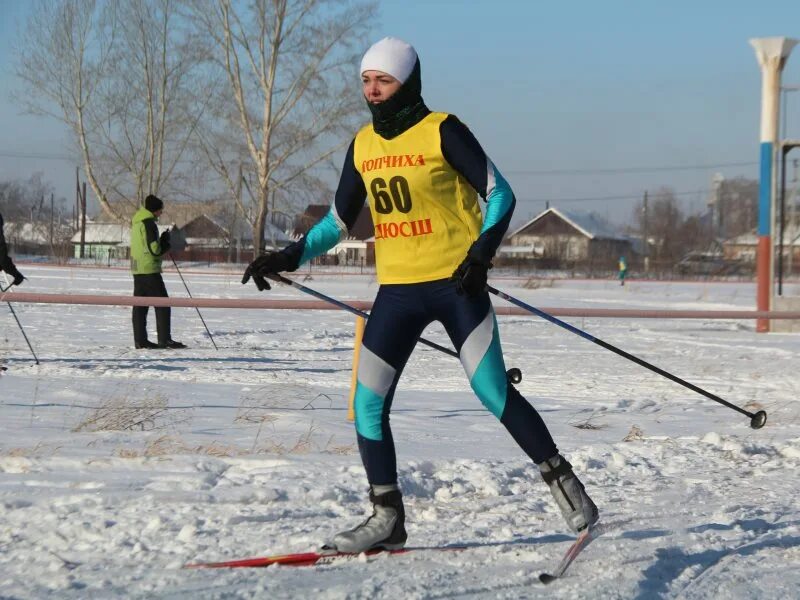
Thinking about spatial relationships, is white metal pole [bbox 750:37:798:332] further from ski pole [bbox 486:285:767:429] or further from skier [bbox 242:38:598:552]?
skier [bbox 242:38:598:552]

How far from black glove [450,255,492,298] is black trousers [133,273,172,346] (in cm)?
867

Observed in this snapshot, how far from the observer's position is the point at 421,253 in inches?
152

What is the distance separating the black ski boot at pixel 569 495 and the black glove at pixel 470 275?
0.70 m

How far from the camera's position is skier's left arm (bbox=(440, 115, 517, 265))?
12.3 ft

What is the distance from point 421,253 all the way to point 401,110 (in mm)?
511

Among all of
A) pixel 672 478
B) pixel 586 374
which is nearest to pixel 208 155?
pixel 586 374

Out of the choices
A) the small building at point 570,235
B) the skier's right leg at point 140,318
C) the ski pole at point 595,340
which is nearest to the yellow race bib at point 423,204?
the ski pole at point 595,340

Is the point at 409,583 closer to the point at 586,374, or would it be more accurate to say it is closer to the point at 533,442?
the point at 533,442

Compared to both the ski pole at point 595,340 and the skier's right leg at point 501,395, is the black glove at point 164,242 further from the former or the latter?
the skier's right leg at point 501,395

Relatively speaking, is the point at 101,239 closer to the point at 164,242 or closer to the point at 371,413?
the point at 164,242

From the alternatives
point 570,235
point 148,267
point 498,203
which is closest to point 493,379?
point 498,203

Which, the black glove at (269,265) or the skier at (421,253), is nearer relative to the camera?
the skier at (421,253)

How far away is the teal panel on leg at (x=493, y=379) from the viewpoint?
383 cm

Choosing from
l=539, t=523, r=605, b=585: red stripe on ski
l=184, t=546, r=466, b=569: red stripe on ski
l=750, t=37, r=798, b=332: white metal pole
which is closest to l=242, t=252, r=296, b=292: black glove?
l=184, t=546, r=466, b=569: red stripe on ski
